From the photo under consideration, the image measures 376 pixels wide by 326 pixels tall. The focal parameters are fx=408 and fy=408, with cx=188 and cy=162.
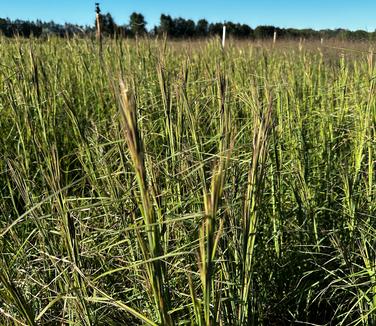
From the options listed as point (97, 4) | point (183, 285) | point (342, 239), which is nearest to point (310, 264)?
point (342, 239)

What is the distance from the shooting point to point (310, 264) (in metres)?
1.15

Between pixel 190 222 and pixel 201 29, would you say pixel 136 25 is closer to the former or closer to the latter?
pixel 190 222

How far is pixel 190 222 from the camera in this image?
876 millimetres

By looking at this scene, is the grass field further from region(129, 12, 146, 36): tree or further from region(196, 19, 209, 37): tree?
region(196, 19, 209, 37): tree

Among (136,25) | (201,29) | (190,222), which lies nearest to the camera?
(190,222)

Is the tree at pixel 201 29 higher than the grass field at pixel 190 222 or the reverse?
higher

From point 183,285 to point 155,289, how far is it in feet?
1.48

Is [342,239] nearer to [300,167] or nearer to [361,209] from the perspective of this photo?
[361,209]

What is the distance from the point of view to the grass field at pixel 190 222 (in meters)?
0.59

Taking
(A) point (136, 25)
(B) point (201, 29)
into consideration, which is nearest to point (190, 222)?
(A) point (136, 25)

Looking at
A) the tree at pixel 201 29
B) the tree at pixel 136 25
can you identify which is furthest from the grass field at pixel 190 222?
the tree at pixel 201 29

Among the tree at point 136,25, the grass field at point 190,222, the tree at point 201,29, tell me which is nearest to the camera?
the grass field at point 190,222

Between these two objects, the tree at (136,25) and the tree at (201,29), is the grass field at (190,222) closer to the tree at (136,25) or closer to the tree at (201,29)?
the tree at (136,25)

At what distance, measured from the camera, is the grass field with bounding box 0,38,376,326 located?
592 millimetres
